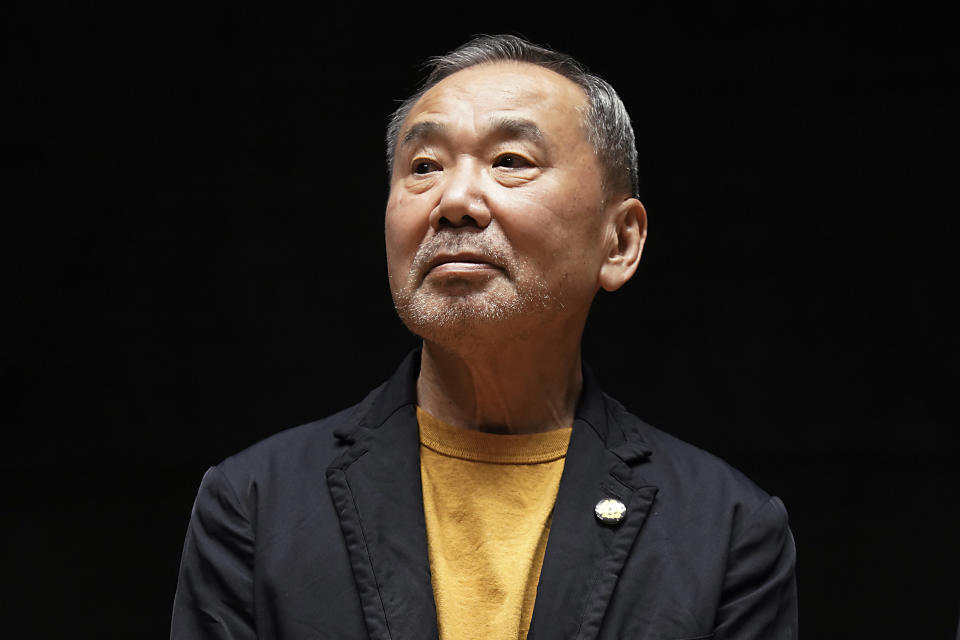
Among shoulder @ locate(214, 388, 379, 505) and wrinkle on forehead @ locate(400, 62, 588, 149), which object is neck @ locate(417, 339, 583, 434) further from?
wrinkle on forehead @ locate(400, 62, 588, 149)

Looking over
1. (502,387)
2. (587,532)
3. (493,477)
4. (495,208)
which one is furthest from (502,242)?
(587,532)

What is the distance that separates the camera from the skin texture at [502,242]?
2.54 metres

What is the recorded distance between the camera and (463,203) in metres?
2.53

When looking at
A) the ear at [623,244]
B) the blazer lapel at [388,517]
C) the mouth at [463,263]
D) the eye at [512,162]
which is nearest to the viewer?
the blazer lapel at [388,517]

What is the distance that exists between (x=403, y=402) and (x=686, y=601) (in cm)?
71

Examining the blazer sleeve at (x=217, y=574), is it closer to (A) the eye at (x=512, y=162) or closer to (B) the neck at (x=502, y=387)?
(B) the neck at (x=502, y=387)

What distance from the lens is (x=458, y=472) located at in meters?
2.65

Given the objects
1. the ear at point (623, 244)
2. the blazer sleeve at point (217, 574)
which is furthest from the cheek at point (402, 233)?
the blazer sleeve at point (217, 574)

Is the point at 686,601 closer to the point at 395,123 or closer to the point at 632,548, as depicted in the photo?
the point at 632,548

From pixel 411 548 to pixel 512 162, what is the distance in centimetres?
80

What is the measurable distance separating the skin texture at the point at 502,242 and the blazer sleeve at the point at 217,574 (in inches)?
18.9

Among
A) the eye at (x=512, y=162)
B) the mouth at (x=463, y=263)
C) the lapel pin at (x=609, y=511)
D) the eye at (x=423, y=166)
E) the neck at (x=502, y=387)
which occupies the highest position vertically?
the eye at (x=512, y=162)

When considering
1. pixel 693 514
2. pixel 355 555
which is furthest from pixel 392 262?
pixel 693 514

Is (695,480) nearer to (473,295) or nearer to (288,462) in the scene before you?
(473,295)
